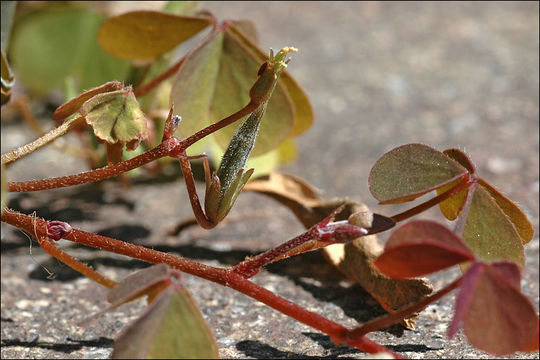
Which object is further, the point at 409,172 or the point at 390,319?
the point at 409,172

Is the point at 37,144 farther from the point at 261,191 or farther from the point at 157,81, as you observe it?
the point at 261,191

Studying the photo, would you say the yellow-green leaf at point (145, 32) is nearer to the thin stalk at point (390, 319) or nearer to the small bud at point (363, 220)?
the small bud at point (363, 220)

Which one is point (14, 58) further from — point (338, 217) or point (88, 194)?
point (338, 217)

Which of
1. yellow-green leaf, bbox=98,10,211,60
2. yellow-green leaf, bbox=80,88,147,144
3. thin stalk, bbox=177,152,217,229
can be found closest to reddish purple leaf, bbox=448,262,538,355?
thin stalk, bbox=177,152,217,229

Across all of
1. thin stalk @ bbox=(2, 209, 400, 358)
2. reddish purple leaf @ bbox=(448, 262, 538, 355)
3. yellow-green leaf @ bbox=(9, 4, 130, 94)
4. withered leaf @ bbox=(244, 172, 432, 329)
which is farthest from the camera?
yellow-green leaf @ bbox=(9, 4, 130, 94)

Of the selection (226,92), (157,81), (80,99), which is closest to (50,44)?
(157,81)

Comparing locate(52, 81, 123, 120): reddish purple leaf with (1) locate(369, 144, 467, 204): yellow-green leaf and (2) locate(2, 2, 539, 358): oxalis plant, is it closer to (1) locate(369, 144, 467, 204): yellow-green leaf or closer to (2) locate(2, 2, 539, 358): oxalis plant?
(2) locate(2, 2, 539, 358): oxalis plant
